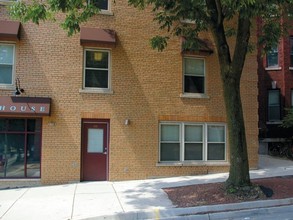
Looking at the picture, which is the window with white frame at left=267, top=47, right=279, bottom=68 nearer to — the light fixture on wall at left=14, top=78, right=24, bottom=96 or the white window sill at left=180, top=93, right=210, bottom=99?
the white window sill at left=180, top=93, right=210, bottom=99

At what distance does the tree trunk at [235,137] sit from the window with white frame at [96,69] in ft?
17.1

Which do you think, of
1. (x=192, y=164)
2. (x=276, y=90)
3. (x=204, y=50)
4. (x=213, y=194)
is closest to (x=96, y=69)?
(x=204, y=50)

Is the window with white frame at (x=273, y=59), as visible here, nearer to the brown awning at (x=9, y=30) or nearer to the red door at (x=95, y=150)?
the red door at (x=95, y=150)

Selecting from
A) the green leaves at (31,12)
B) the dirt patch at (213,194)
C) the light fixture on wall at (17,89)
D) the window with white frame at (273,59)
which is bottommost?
the dirt patch at (213,194)

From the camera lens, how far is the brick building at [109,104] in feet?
42.8

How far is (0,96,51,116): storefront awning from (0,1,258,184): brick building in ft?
0.11

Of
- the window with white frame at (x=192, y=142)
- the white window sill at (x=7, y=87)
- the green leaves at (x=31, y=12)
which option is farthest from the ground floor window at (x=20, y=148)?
the window with white frame at (x=192, y=142)

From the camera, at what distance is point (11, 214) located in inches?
358

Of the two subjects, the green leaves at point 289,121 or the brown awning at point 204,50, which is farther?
the green leaves at point 289,121

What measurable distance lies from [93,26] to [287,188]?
355 inches

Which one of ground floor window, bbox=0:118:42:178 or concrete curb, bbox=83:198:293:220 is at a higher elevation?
ground floor window, bbox=0:118:42:178

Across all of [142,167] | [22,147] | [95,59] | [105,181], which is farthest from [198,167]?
[22,147]

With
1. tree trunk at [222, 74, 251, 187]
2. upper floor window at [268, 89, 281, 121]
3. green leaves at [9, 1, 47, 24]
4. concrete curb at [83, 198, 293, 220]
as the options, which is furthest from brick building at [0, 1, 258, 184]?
upper floor window at [268, 89, 281, 121]

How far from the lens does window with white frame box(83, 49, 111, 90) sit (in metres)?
13.7
